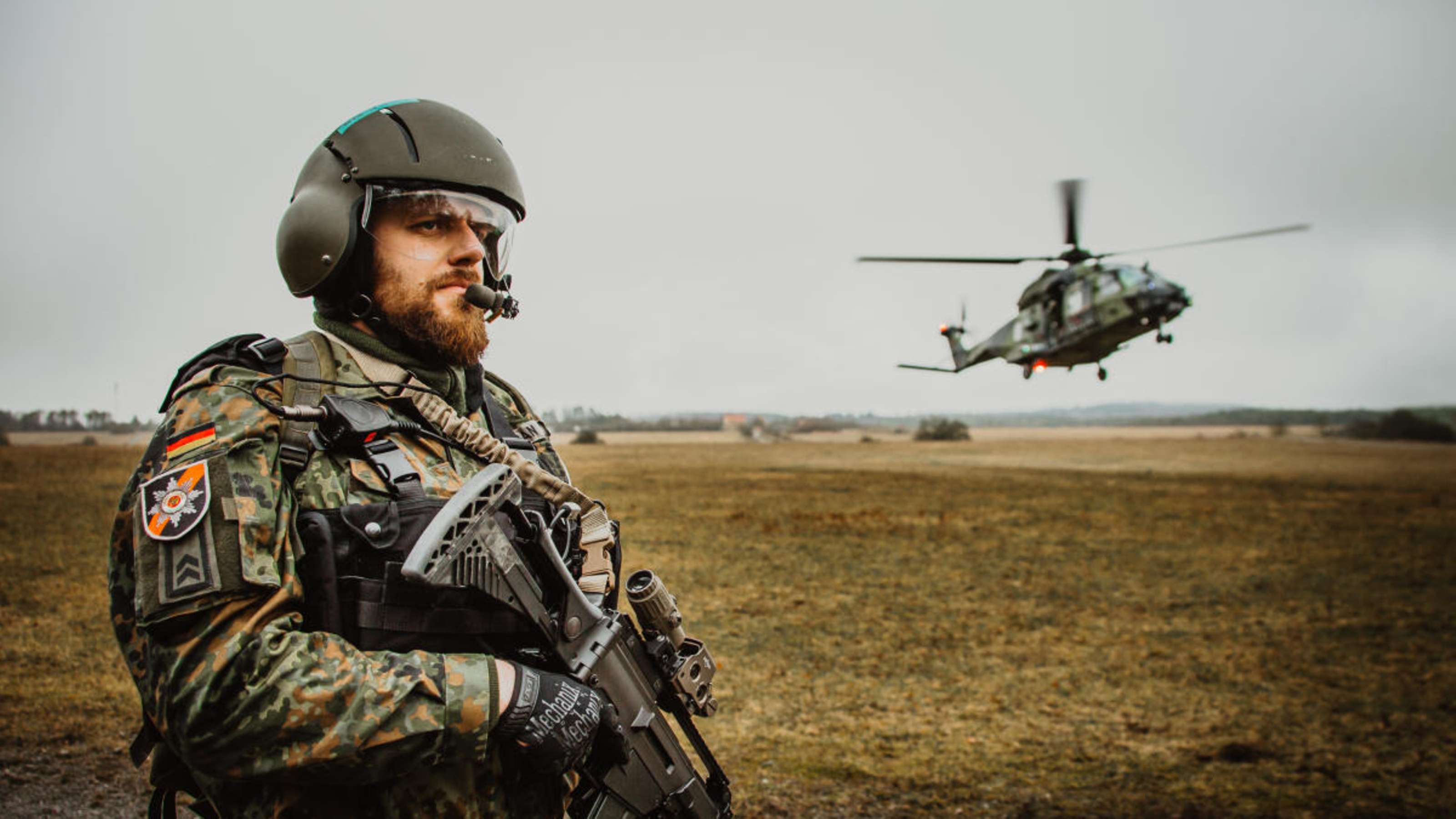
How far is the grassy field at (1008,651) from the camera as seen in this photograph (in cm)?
642

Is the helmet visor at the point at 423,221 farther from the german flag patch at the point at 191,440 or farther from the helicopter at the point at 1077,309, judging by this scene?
the helicopter at the point at 1077,309

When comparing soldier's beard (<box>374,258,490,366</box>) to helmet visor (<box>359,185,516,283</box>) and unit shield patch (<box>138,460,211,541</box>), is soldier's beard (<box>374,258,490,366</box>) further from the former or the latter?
unit shield patch (<box>138,460,211,541</box>)

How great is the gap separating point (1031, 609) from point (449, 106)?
12198 millimetres

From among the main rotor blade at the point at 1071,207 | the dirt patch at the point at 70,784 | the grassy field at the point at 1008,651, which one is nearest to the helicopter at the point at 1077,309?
the main rotor blade at the point at 1071,207

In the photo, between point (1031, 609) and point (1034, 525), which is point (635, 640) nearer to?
point (1031, 609)

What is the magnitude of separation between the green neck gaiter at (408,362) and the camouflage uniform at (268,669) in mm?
372

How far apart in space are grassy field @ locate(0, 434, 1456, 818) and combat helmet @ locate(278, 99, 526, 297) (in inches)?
178

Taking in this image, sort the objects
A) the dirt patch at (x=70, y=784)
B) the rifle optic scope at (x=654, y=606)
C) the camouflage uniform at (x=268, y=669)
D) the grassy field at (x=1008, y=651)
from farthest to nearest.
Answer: the grassy field at (x=1008, y=651)
the dirt patch at (x=70, y=784)
the rifle optic scope at (x=654, y=606)
the camouflage uniform at (x=268, y=669)

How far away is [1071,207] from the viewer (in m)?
15.7

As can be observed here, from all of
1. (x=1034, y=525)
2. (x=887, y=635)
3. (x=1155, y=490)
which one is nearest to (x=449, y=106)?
(x=887, y=635)

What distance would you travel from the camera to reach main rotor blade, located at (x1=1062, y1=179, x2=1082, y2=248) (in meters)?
15.2

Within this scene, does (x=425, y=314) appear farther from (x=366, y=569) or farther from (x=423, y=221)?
(x=366, y=569)

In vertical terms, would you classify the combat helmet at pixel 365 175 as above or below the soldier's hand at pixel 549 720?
above

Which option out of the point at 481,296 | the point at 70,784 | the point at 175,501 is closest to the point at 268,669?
the point at 175,501
